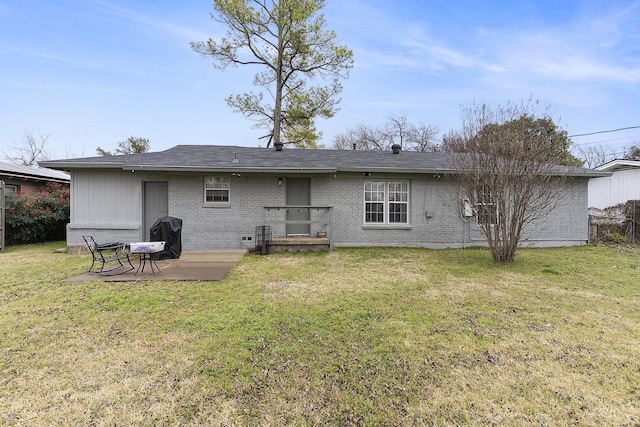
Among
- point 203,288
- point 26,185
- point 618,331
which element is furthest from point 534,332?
point 26,185

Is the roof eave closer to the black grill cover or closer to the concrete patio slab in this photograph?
the black grill cover

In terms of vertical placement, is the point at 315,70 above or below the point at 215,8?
below

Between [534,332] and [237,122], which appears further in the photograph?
[237,122]

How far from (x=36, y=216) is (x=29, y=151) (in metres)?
25.0

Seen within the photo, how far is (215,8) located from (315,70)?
Result: 6.44 metres

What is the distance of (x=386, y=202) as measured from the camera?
34.2ft

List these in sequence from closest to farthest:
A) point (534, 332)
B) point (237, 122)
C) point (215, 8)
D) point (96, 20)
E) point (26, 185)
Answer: point (534, 332) < point (96, 20) < point (26, 185) < point (215, 8) < point (237, 122)

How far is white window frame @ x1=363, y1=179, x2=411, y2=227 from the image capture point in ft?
34.1

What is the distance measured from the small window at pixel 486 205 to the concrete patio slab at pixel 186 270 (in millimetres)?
6661

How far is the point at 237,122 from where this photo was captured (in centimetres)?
1931

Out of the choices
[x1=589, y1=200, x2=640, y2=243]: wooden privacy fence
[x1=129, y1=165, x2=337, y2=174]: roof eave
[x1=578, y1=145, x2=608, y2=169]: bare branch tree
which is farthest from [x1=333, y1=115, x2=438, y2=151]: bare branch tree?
[x1=578, y1=145, x2=608, y2=169]: bare branch tree

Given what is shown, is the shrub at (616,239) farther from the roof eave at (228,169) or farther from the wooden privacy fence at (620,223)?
the roof eave at (228,169)

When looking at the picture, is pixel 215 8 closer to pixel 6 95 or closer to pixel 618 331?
pixel 6 95

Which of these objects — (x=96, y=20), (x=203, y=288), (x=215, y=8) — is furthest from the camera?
(x=215, y=8)
